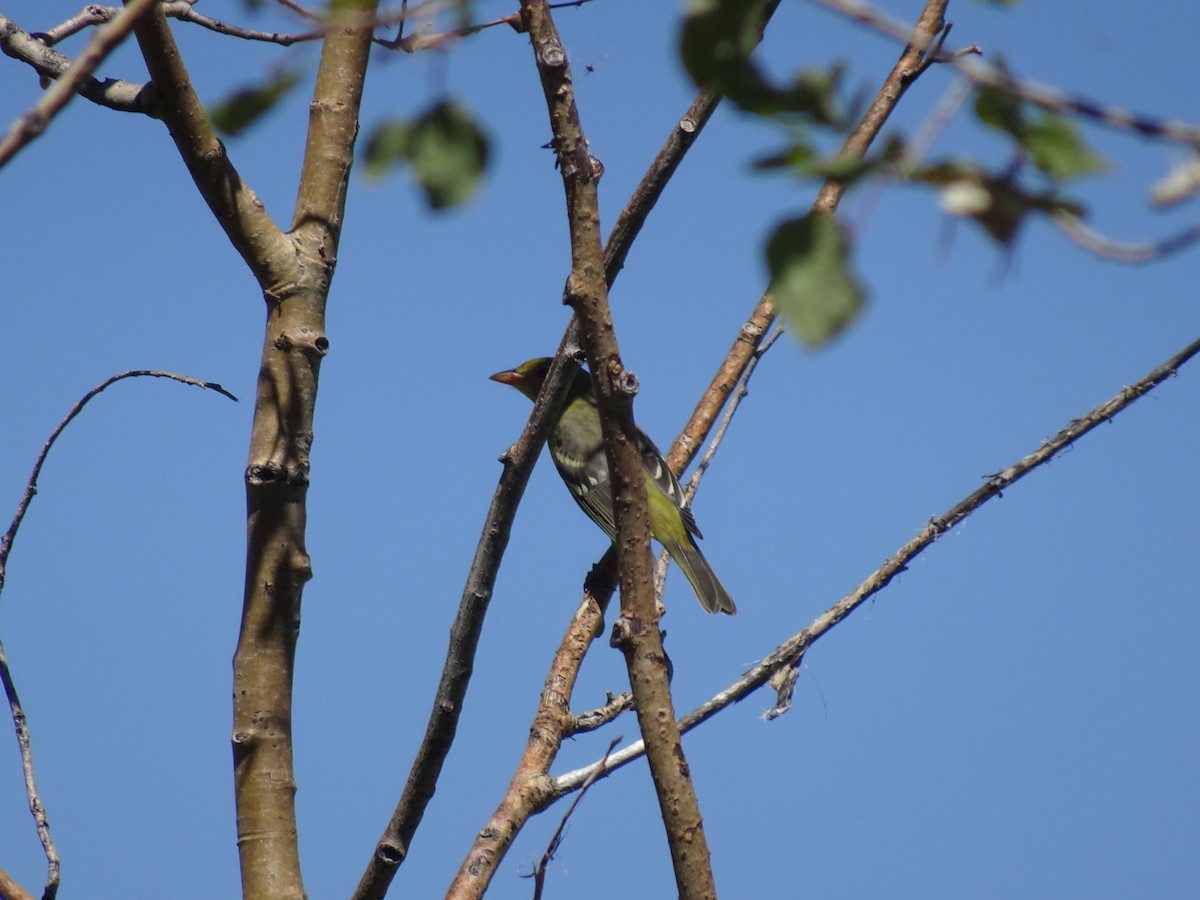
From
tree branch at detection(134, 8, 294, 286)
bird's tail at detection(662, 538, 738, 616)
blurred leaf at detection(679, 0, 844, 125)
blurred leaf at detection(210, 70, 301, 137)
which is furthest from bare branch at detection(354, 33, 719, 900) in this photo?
bird's tail at detection(662, 538, 738, 616)

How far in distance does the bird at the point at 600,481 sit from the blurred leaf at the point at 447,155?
3.57m

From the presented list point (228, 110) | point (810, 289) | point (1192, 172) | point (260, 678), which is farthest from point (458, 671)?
point (1192, 172)

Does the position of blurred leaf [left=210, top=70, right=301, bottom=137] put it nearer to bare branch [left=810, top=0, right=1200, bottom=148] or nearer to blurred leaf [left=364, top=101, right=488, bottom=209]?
blurred leaf [left=364, top=101, right=488, bottom=209]

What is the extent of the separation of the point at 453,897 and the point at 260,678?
2.14 ft

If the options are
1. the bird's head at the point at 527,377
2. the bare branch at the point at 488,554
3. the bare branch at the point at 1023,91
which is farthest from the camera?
the bird's head at the point at 527,377

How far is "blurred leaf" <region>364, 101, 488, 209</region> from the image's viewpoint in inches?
62.1

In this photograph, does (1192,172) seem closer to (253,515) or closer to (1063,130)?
(1063,130)

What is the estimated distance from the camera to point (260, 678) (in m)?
2.11

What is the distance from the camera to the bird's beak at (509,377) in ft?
26.2

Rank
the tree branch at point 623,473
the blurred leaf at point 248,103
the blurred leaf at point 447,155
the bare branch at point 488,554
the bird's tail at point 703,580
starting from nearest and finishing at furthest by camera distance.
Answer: the blurred leaf at point 248,103
the blurred leaf at point 447,155
the tree branch at point 623,473
the bare branch at point 488,554
the bird's tail at point 703,580

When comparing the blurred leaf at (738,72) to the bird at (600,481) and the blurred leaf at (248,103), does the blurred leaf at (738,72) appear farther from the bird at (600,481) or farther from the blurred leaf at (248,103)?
the bird at (600,481)

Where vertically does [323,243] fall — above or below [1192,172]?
above

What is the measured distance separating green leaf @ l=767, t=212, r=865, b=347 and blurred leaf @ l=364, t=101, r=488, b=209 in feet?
2.69

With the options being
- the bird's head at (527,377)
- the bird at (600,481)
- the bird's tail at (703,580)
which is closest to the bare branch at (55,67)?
the bird at (600,481)
